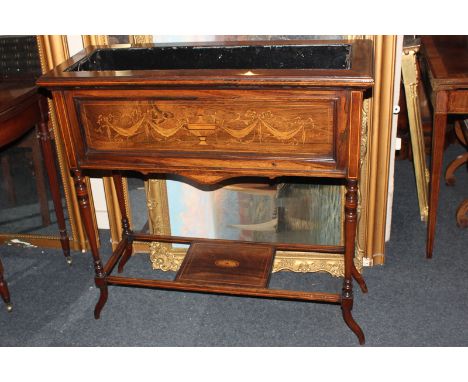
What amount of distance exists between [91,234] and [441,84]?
5.35 ft

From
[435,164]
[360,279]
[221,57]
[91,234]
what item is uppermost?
[221,57]

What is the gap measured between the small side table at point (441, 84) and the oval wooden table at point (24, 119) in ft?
5.88

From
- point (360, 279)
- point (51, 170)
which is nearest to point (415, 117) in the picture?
point (360, 279)

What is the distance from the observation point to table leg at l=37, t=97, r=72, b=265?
2.88 metres

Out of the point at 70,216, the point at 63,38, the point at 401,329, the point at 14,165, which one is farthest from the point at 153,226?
the point at 401,329

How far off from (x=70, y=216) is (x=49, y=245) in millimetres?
227

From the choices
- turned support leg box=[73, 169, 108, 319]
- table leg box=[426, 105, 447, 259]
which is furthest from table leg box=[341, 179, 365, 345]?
turned support leg box=[73, 169, 108, 319]

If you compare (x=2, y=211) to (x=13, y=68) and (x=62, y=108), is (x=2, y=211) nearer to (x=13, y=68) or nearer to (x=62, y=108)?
(x=13, y=68)

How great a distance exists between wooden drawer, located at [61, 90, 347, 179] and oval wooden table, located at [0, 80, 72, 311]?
474mm

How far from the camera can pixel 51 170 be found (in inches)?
117

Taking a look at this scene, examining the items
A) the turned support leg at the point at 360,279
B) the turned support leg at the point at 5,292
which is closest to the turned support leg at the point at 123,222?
the turned support leg at the point at 5,292

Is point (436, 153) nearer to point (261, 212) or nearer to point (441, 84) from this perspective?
point (441, 84)

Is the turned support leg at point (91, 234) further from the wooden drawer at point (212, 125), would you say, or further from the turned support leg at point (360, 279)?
the turned support leg at point (360, 279)

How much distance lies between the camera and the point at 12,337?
262 cm
